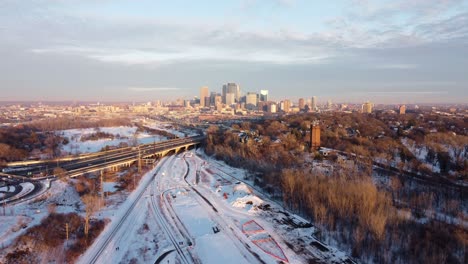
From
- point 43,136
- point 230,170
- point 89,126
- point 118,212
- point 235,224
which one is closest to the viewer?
point 235,224

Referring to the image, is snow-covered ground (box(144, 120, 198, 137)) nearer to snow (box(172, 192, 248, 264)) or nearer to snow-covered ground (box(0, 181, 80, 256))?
snow-covered ground (box(0, 181, 80, 256))

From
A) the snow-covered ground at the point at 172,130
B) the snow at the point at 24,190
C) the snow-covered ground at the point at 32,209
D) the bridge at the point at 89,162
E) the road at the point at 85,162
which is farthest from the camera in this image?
the snow-covered ground at the point at 172,130

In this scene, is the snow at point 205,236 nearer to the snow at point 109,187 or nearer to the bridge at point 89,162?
the snow at point 109,187

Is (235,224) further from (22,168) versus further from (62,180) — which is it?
(22,168)

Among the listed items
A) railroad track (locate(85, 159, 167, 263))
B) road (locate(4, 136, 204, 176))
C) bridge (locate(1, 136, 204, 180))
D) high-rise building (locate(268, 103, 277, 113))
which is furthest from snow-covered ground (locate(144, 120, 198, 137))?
high-rise building (locate(268, 103, 277, 113))

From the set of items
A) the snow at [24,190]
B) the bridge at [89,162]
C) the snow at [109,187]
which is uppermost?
the snow at [24,190]

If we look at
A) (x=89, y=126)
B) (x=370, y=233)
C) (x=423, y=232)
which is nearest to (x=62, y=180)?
(x=370, y=233)

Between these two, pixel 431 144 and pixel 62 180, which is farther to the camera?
pixel 431 144

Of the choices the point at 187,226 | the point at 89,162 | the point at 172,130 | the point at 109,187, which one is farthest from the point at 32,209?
the point at 172,130

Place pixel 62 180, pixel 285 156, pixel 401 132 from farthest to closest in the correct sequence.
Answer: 1. pixel 401 132
2. pixel 285 156
3. pixel 62 180

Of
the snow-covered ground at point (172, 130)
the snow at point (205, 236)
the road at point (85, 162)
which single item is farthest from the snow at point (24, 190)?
the snow-covered ground at point (172, 130)
